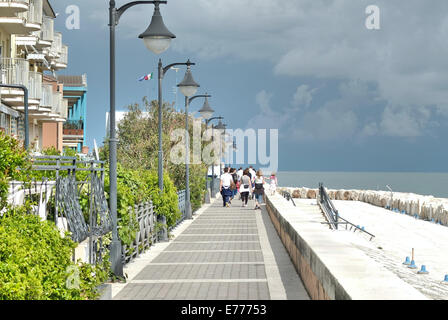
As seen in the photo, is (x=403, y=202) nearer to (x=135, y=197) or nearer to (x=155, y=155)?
(x=155, y=155)

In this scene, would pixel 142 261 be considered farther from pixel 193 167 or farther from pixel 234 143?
pixel 234 143

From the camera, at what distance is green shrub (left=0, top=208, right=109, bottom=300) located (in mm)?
6574

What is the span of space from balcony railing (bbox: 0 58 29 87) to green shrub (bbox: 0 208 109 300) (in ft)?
84.5

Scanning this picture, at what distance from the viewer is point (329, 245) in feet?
35.4

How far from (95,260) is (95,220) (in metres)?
0.73

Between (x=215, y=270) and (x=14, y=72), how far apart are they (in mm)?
22881

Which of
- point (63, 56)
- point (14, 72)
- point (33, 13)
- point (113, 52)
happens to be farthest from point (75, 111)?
point (113, 52)

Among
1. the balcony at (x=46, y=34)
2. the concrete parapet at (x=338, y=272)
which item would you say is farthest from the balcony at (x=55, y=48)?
the concrete parapet at (x=338, y=272)

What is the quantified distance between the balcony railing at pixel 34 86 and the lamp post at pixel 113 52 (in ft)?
72.0

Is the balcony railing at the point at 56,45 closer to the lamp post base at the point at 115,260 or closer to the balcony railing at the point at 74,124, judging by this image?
the balcony railing at the point at 74,124

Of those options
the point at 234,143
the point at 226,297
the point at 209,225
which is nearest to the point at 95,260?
the point at 226,297

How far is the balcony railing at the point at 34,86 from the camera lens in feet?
120

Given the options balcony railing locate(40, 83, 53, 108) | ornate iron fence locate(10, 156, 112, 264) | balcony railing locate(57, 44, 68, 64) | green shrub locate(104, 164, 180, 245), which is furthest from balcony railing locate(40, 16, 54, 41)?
ornate iron fence locate(10, 156, 112, 264)
